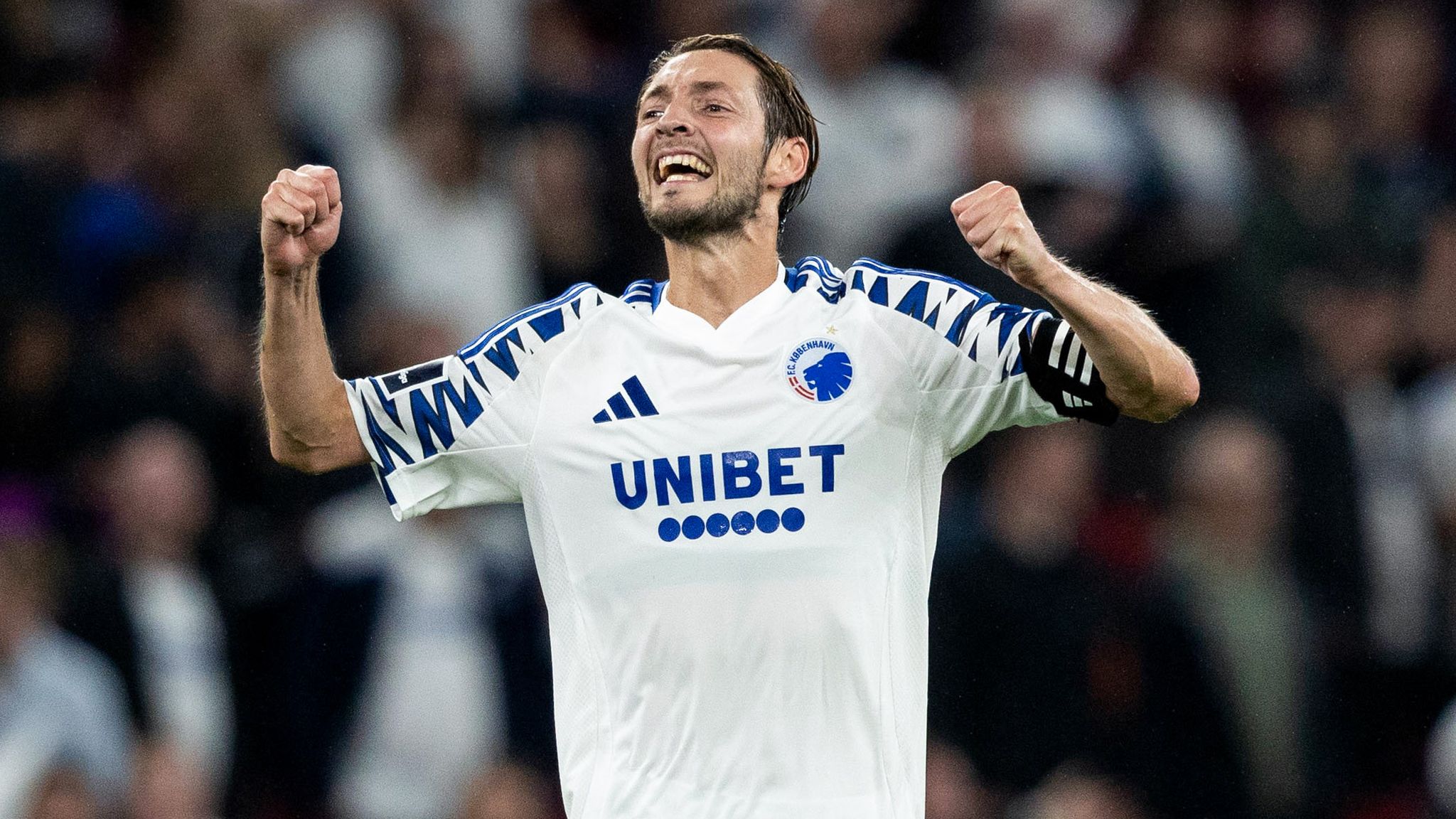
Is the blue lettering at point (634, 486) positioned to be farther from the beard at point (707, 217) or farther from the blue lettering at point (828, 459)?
the beard at point (707, 217)

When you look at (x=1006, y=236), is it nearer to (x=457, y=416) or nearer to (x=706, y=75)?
(x=706, y=75)

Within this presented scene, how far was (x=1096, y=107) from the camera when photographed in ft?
31.9

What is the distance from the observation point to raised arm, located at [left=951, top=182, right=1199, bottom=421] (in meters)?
4.08

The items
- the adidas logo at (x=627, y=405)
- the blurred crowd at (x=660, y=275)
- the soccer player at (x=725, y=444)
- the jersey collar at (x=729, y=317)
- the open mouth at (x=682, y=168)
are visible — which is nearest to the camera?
the soccer player at (x=725, y=444)

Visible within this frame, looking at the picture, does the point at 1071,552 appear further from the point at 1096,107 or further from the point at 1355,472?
the point at 1096,107

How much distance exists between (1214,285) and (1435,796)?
7.98ft

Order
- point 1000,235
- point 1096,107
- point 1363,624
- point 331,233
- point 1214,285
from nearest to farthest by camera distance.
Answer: point 1000,235 < point 331,233 < point 1363,624 < point 1214,285 < point 1096,107

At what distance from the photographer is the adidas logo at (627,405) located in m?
4.50

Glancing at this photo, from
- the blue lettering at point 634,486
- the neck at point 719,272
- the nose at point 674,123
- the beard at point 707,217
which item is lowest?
the blue lettering at point 634,486

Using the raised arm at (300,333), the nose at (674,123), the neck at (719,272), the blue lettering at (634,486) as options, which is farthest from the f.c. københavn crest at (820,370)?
the raised arm at (300,333)

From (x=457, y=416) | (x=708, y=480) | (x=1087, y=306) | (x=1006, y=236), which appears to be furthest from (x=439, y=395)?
(x=1087, y=306)

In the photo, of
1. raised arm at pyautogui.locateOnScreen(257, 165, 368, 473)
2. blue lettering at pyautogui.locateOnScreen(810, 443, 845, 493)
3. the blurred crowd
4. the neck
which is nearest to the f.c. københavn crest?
blue lettering at pyautogui.locateOnScreen(810, 443, 845, 493)

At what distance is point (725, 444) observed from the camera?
4.41 meters

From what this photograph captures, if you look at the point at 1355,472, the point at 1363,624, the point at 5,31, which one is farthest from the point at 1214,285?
the point at 5,31
